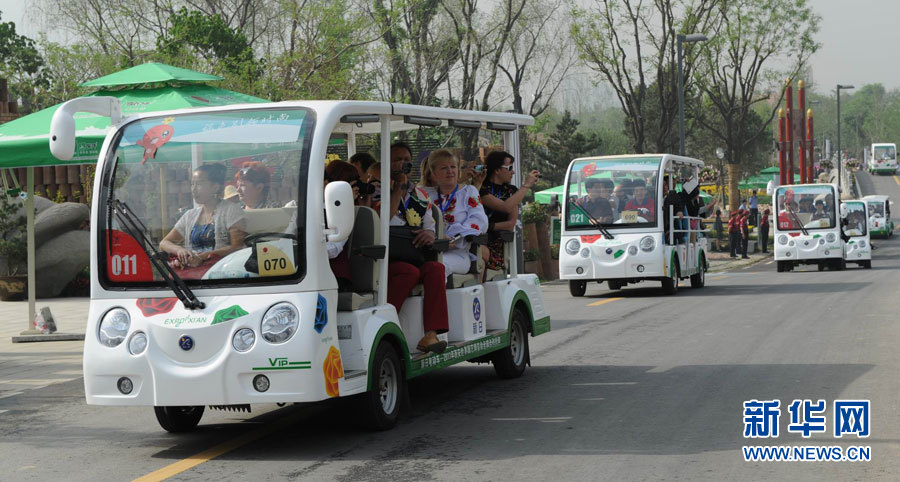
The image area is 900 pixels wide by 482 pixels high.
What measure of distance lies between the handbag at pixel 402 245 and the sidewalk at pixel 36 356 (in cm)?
445

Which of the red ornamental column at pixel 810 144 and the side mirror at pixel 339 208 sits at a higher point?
the red ornamental column at pixel 810 144

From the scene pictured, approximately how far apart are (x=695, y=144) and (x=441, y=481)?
8624cm

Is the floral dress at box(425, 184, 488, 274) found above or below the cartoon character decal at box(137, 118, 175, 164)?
below

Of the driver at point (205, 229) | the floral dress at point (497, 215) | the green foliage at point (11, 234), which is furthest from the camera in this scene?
the green foliage at point (11, 234)

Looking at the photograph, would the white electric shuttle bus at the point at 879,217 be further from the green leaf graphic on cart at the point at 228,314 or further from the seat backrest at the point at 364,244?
the green leaf graphic on cart at the point at 228,314

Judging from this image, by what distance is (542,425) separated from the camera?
8547 millimetres

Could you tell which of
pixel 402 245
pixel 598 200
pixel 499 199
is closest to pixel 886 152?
pixel 598 200

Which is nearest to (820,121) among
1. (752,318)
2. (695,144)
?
(695,144)

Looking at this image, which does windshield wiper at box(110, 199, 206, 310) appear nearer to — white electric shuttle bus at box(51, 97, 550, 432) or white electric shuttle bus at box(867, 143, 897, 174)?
white electric shuttle bus at box(51, 97, 550, 432)

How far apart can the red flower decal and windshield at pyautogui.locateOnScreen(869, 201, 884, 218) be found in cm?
5983

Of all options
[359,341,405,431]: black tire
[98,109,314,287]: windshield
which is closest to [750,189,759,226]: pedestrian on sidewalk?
[359,341,405,431]: black tire

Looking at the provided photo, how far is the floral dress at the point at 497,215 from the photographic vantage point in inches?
434

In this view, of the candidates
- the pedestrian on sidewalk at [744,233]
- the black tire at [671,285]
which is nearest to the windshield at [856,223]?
the pedestrian on sidewalk at [744,233]

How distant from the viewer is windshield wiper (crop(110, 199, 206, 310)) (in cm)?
769
